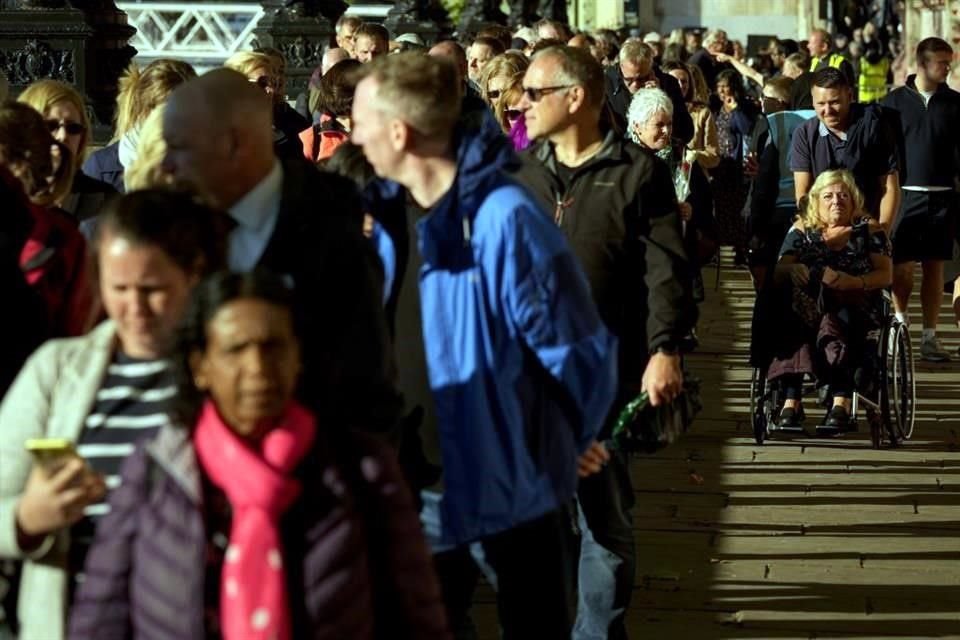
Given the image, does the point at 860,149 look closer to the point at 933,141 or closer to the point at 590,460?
the point at 933,141

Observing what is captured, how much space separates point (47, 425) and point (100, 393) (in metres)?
0.12

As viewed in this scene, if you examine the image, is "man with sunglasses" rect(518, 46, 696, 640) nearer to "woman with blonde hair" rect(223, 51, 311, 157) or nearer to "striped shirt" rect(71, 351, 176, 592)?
"striped shirt" rect(71, 351, 176, 592)

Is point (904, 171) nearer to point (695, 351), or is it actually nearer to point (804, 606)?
point (695, 351)

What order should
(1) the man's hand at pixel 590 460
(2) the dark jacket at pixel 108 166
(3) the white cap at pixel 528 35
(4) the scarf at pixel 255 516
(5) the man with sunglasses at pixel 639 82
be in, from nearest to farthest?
(4) the scarf at pixel 255 516
(1) the man's hand at pixel 590 460
(2) the dark jacket at pixel 108 166
(5) the man with sunglasses at pixel 639 82
(3) the white cap at pixel 528 35

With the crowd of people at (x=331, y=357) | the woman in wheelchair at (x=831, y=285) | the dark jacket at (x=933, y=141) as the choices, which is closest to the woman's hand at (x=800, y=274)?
the woman in wheelchair at (x=831, y=285)

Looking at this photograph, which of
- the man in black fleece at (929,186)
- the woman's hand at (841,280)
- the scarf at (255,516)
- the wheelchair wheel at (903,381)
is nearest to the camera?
the scarf at (255,516)

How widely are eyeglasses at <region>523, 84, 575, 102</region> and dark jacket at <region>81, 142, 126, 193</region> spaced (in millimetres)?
2049

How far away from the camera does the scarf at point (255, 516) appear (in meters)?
3.85

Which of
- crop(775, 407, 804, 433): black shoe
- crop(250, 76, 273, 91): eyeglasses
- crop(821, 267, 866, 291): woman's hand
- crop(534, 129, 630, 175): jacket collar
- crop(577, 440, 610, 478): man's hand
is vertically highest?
crop(250, 76, 273, 91): eyeglasses

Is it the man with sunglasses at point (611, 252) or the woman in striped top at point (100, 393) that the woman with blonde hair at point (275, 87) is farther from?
the woman in striped top at point (100, 393)

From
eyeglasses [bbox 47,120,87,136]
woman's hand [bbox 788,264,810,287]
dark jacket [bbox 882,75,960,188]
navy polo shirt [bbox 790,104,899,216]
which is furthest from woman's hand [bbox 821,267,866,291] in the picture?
eyeglasses [bbox 47,120,87,136]

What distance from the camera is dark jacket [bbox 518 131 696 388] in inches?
274

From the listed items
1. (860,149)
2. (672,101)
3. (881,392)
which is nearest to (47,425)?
(881,392)

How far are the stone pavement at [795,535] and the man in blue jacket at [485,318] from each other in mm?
2425
